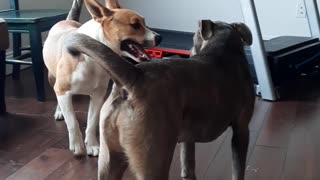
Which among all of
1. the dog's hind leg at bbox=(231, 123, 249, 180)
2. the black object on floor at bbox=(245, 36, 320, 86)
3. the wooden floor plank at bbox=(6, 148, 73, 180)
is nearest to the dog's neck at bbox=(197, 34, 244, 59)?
the dog's hind leg at bbox=(231, 123, 249, 180)

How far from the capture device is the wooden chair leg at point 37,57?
2707mm

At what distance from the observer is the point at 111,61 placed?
3.63 ft

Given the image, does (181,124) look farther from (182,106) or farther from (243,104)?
(243,104)

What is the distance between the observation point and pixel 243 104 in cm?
145

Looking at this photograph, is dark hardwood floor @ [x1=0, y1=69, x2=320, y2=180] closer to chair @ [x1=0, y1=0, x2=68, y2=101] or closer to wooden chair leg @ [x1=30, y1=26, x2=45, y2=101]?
wooden chair leg @ [x1=30, y1=26, x2=45, y2=101]

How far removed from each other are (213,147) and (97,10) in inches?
33.3

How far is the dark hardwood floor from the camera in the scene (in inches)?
73.5

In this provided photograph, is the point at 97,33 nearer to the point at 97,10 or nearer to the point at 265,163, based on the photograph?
the point at 97,10

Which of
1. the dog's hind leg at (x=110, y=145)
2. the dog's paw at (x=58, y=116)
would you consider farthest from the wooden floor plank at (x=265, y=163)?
the dog's paw at (x=58, y=116)

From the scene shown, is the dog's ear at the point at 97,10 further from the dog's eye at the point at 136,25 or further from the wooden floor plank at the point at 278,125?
the wooden floor plank at the point at 278,125

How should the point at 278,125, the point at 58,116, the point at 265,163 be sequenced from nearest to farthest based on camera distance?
the point at 265,163, the point at 278,125, the point at 58,116

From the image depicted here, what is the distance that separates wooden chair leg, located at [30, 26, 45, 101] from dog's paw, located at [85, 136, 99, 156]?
0.86 m

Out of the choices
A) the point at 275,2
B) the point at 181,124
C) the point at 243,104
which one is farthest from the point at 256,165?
the point at 275,2

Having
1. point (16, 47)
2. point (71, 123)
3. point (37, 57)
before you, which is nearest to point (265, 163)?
point (71, 123)
